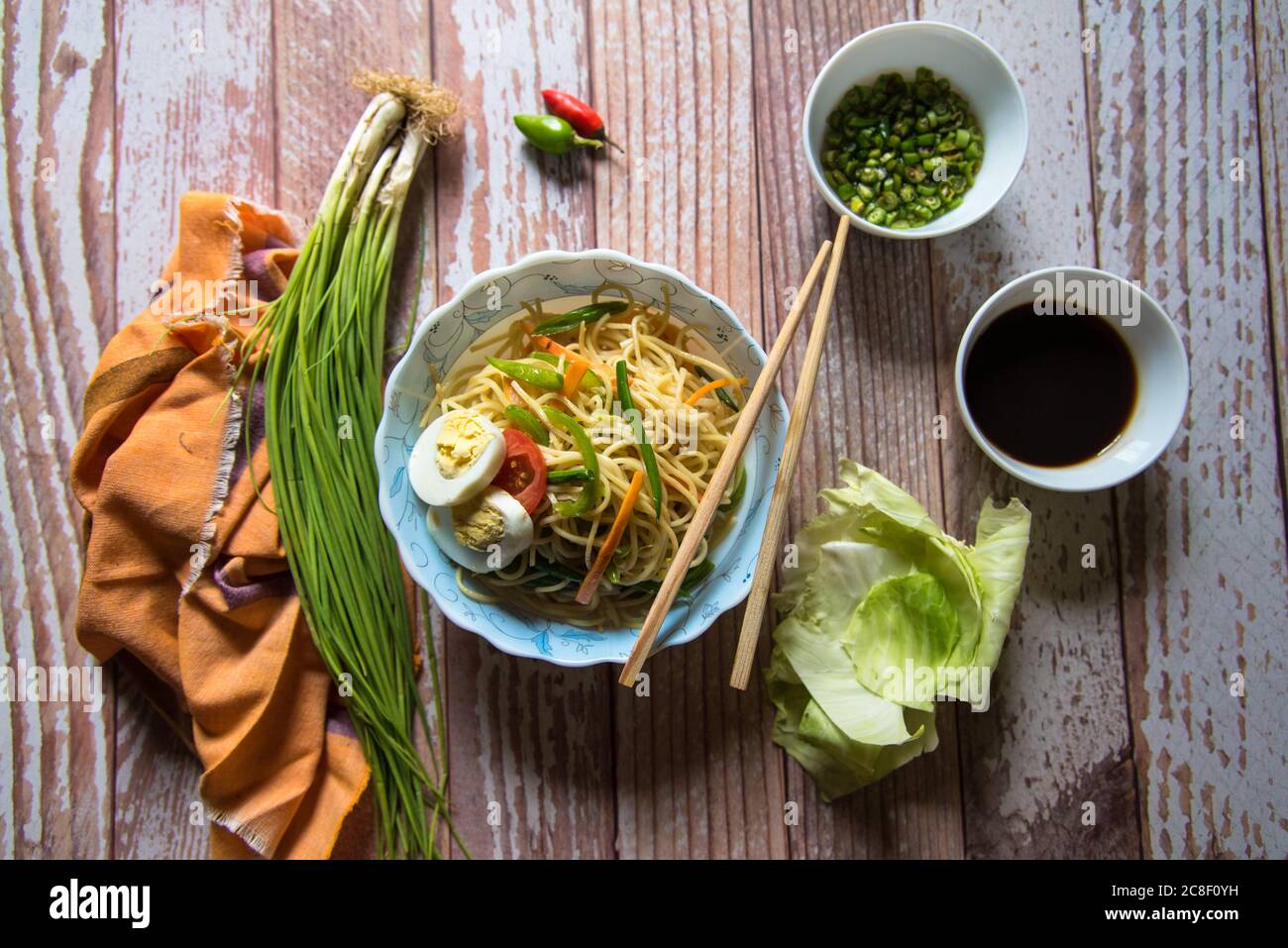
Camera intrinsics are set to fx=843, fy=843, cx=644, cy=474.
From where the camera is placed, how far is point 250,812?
1.89 m

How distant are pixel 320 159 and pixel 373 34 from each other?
0.33 m

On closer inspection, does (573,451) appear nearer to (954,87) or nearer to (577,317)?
(577,317)

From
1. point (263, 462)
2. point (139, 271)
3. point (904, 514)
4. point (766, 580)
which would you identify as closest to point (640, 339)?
point (766, 580)

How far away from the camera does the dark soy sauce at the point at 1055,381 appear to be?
6.32 feet

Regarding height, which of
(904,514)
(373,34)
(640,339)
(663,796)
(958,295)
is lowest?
(663,796)

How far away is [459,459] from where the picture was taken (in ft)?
5.32

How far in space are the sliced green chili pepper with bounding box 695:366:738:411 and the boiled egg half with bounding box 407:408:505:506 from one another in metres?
0.48

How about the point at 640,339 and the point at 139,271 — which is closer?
the point at 640,339

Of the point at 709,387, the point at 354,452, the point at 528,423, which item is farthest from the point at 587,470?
the point at 354,452

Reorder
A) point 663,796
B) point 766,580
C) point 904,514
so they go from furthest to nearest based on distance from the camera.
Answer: point 663,796 → point 904,514 → point 766,580

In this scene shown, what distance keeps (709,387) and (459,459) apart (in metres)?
0.55

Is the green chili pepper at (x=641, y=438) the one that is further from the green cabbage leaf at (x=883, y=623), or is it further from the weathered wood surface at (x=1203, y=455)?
the weathered wood surface at (x=1203, y=455)

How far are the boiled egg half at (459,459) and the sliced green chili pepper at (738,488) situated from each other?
509mm
